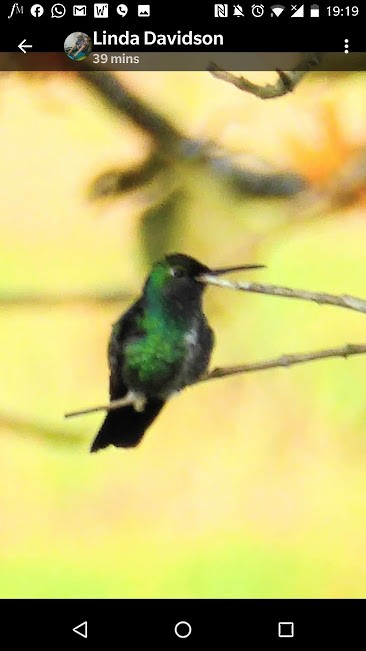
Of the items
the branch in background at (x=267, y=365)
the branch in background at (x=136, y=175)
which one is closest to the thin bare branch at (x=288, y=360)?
the branch in background at (x=267, y=365)
